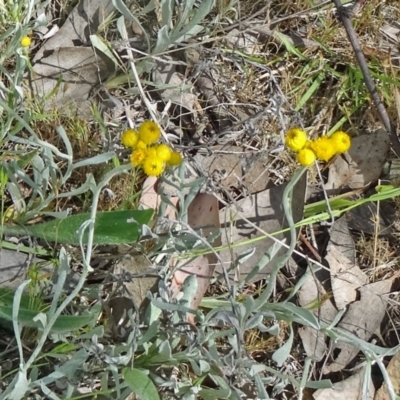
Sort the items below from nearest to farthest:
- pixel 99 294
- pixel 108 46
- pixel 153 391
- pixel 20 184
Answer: pixel 153 391, pixel 99 294, pixel 20 184, pixel 108 46

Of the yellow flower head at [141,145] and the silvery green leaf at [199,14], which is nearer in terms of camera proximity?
the yellow flower head at [141,145]

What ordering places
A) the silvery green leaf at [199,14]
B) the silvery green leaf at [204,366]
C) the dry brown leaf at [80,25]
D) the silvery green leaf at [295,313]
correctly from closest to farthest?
the silvery green leaf at [295,313] → the silvery green leaf at [204,366] → the silvery green leaf at [199,14] → the dry brown leaf at [80,25]

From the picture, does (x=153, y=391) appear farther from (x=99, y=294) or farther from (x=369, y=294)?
(x=369, y=294)

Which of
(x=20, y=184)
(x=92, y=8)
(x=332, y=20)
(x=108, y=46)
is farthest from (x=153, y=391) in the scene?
(x=332, y=20)

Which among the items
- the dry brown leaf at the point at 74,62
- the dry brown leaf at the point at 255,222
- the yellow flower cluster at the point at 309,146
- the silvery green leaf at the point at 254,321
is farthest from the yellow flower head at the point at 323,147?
the dry brown leaf at the point at 74,62

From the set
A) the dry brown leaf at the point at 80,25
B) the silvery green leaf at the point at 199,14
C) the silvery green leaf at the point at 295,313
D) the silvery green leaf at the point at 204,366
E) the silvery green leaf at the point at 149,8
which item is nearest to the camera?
the silvery green leaf at the point at 295,313

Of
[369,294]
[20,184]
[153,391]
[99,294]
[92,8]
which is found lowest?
[369,294]

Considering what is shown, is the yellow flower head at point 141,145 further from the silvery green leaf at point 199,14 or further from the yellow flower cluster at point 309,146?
the silvery green leaf at point 199,14

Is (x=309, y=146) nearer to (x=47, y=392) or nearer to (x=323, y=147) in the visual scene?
(x=323, y=147)
